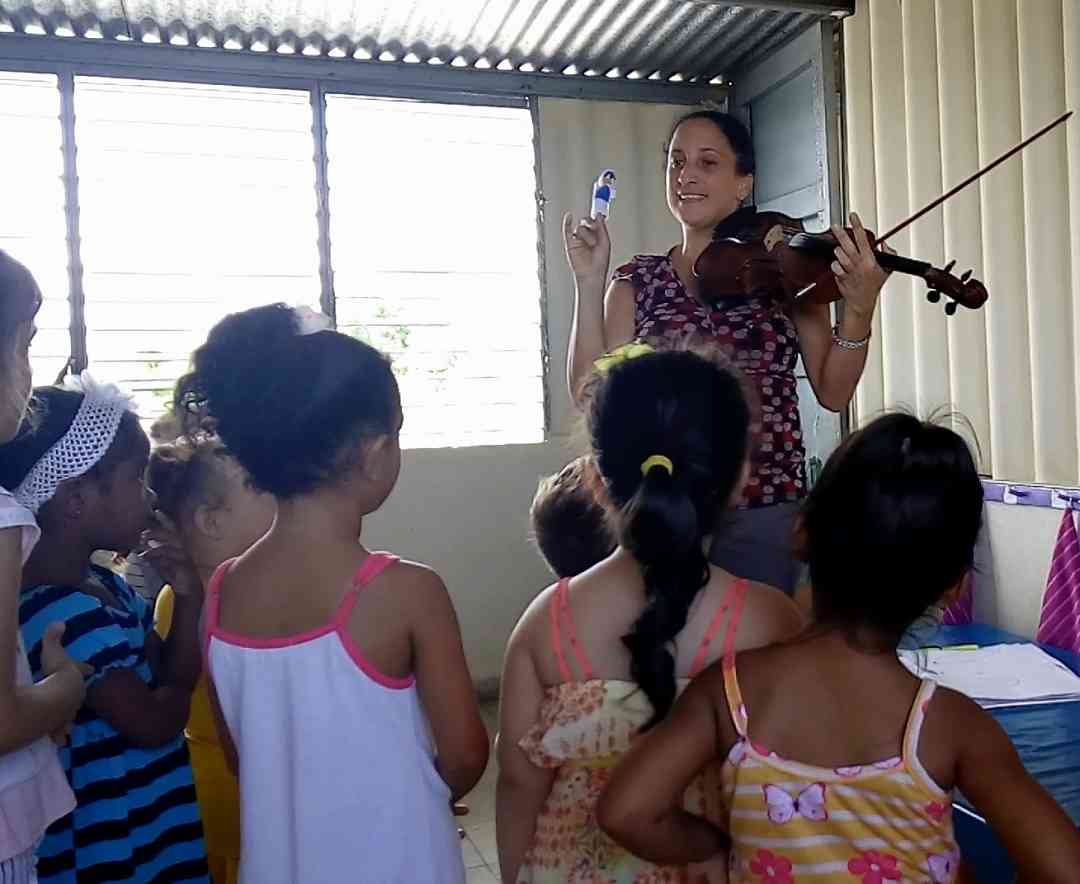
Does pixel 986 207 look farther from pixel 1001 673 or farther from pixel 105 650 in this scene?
pixel 105 650

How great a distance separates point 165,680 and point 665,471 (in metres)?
0.72

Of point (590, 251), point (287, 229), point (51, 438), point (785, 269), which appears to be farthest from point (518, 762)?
point (287, 229)

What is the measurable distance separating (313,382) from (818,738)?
2.05 feet

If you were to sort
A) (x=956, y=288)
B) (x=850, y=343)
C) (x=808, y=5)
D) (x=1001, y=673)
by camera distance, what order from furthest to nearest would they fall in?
(x=808, y=5) → (x=1001, y=673) → (x=956, y=288) → (x=850, y=343)

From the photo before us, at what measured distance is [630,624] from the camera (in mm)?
1089

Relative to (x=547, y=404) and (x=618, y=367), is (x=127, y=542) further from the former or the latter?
(x=547, y=404)

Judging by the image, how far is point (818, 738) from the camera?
38.0 inches

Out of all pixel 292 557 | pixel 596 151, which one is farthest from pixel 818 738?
pixel 596 151

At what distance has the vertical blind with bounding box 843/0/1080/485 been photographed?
2484 millimetres

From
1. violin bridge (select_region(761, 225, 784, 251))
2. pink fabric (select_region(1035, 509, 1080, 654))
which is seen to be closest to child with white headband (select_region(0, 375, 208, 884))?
violin bridge (select_region(761, 225, 784, 251))

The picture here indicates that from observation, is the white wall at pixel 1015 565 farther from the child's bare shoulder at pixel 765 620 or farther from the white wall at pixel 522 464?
the child's bare shoulder at pixel 765 620

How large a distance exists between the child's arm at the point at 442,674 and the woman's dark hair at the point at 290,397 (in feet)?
0.53

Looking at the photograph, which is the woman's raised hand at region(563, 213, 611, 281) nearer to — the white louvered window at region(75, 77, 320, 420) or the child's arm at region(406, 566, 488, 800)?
the child's arm at region(406, 566, 488, 800)

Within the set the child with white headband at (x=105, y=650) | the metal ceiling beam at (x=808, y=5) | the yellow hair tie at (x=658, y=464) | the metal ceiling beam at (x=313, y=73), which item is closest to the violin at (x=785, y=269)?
the yellow hair tie at (x=658, y=464)
